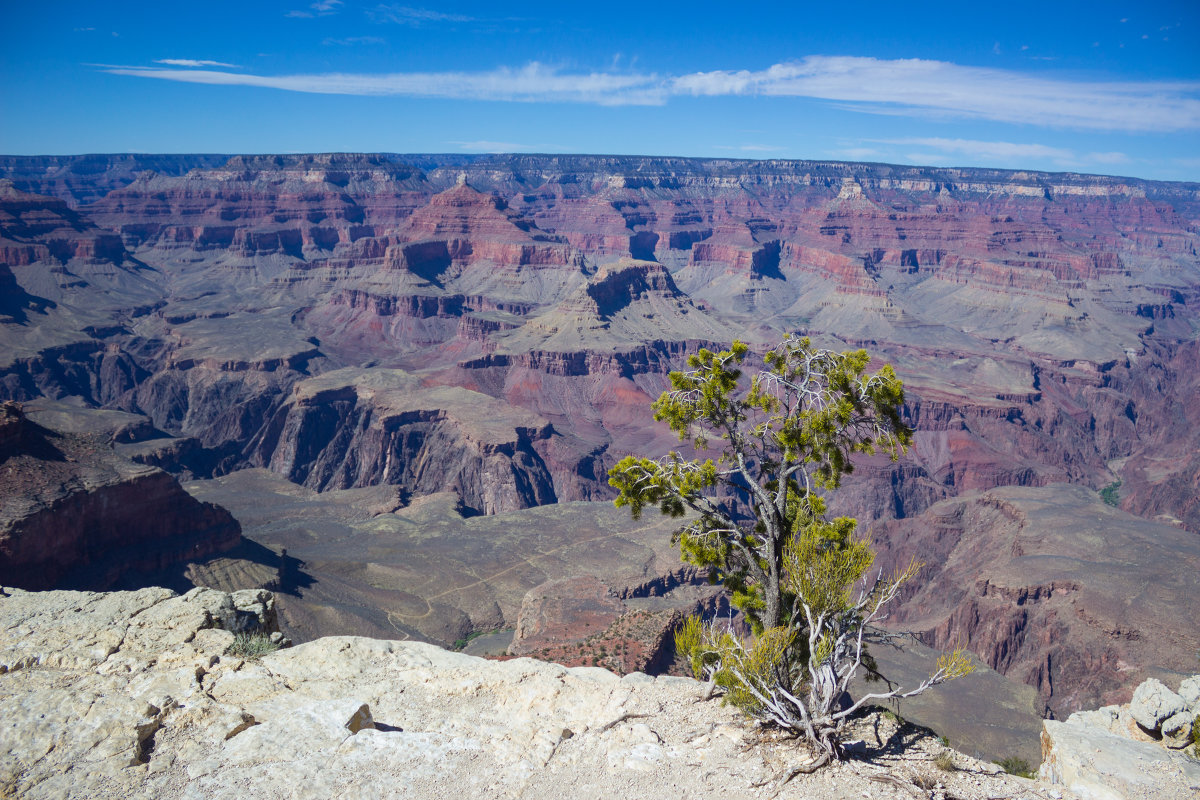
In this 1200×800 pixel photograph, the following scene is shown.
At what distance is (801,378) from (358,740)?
12.9m

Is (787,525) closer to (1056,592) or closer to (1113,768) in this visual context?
(1113,768)

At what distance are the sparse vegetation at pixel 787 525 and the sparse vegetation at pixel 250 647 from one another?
32.4 feet

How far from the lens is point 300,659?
18297mm

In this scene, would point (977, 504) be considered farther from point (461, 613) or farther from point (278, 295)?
point (278, 295)

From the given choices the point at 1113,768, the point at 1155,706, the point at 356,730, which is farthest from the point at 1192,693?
the point at 356,730

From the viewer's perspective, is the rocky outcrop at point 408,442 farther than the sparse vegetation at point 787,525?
Yes

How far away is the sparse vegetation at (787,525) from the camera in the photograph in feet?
50.9

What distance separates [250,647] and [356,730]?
4.89 metres

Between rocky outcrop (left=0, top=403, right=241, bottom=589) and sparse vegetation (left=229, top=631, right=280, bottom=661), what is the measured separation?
112 feet

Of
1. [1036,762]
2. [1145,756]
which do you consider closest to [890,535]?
[1036,762]

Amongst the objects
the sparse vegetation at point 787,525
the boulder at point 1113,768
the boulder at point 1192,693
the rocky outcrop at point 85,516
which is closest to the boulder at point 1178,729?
the boulder at point 1192,693

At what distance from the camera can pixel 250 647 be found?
18.3 metres

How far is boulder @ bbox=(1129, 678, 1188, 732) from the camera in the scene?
19922 millimetres

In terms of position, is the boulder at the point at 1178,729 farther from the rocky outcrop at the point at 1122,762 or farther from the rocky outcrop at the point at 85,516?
the rocky outcrop at the point at 85,516
